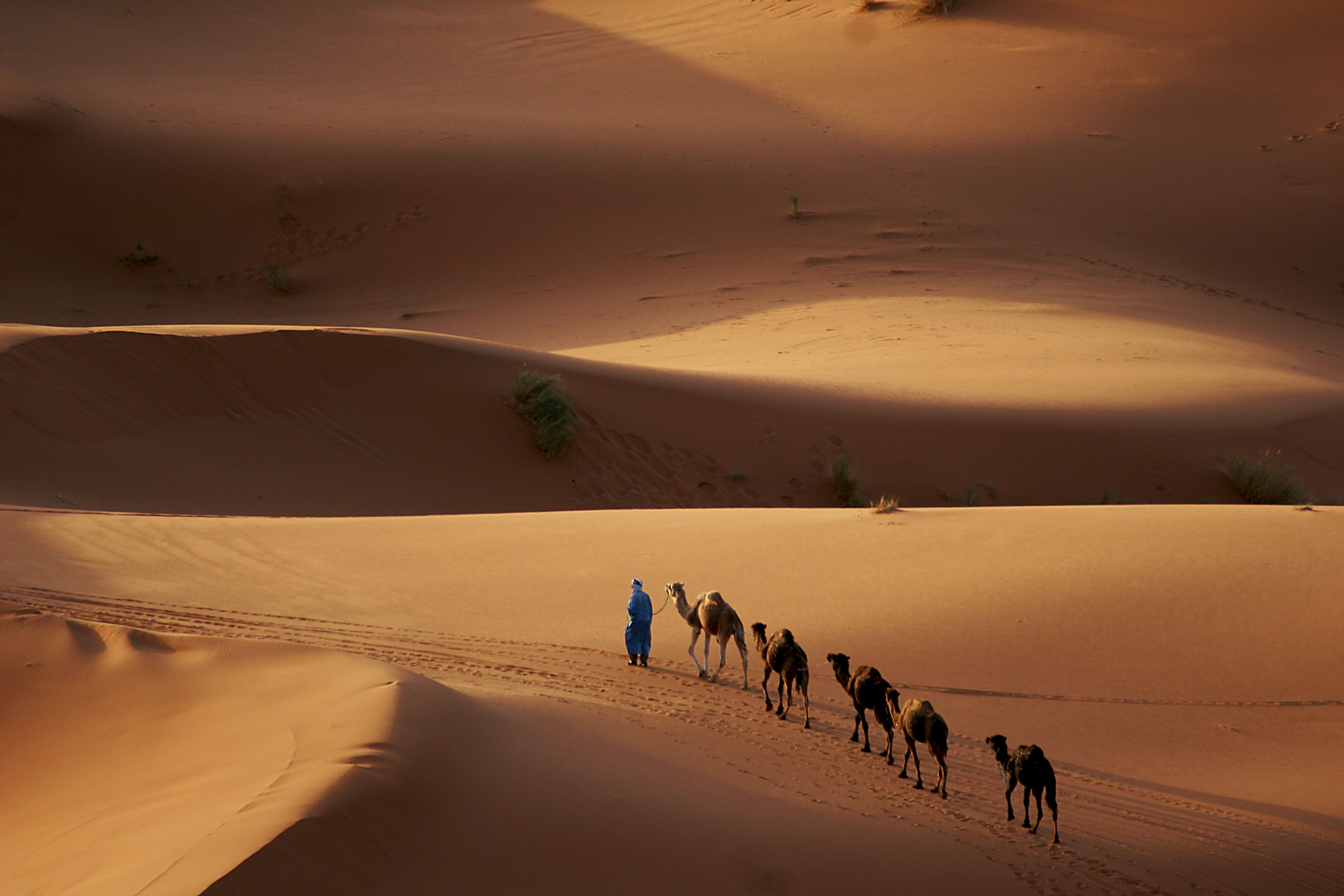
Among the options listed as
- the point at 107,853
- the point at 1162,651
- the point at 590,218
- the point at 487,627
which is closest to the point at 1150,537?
the point at 1162,651

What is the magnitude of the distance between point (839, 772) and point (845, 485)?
34.5 feet

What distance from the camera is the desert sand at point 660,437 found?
4.84 m

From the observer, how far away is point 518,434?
54.8 ft

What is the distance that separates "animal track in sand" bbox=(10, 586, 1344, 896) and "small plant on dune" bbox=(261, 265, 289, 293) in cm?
2231

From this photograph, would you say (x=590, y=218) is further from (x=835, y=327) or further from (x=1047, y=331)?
(x=1047, y=331)

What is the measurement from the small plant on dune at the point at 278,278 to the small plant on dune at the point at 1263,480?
22.6 meters

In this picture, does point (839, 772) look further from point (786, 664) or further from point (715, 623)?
point (715, 623)

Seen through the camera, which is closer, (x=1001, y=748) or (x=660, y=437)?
(x=1001, y=748)

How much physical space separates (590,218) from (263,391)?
17.0m

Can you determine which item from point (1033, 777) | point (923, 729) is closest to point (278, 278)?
point (923, 729)

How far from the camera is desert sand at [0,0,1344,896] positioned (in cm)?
484

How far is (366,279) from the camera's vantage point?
97.1ft

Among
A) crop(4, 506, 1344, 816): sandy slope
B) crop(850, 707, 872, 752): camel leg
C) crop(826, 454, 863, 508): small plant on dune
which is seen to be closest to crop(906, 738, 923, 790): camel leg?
crop(850, 707, 872, 752): camel leg

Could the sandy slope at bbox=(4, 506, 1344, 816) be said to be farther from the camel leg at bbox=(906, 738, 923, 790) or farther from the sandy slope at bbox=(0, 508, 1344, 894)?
the camel leg at bbox=(906, 738, 923, 790)
